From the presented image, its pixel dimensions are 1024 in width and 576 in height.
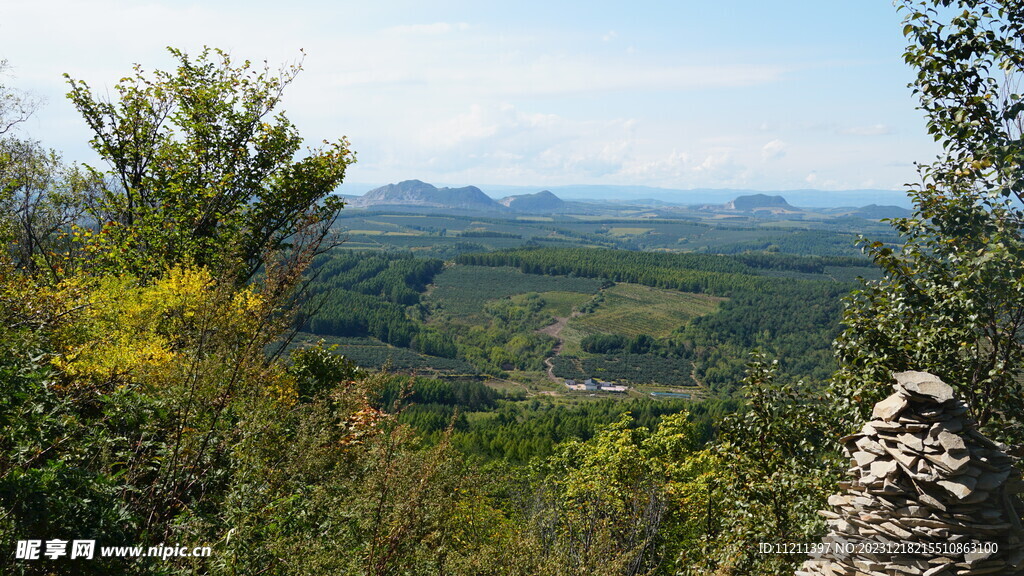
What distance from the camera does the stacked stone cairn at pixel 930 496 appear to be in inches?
193

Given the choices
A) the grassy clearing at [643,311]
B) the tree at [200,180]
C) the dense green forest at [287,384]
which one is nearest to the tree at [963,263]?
the dense green forest at [287,384]

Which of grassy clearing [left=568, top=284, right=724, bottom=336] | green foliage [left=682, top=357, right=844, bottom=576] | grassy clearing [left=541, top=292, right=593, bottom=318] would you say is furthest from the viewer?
grassy clearing [left=541, top=292, right=593, bottom=318]

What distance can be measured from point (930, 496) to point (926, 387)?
97 cm

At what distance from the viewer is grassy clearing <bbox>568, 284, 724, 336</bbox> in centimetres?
14912

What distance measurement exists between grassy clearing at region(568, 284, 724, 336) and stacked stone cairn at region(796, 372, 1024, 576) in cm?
14239

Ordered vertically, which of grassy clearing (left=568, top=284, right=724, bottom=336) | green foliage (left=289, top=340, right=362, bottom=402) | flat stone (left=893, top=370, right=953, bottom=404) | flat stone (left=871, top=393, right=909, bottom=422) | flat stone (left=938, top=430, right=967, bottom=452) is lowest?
grassy clearing (left=568, top=284, right=724, bottom=336)

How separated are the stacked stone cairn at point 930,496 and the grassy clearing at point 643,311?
142387mm

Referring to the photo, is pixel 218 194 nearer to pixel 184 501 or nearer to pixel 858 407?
pixel 184 501

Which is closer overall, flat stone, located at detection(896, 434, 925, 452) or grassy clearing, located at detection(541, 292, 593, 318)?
flat stone, located at detection(896, 434, 925, 452)

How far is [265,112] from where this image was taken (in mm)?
14719

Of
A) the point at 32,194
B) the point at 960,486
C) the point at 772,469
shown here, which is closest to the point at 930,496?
the point at 960,486

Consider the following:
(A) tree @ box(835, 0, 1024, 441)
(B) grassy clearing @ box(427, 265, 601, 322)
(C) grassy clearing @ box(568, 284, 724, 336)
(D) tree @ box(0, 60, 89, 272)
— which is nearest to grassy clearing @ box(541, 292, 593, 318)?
(B) grassy clearing @ box(427, 265, 601, 322)

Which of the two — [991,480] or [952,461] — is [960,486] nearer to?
[952,461]

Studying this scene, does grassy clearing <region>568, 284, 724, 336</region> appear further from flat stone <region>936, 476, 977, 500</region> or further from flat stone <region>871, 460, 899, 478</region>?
flat stone <region>936, 476, 977, 500</region>
